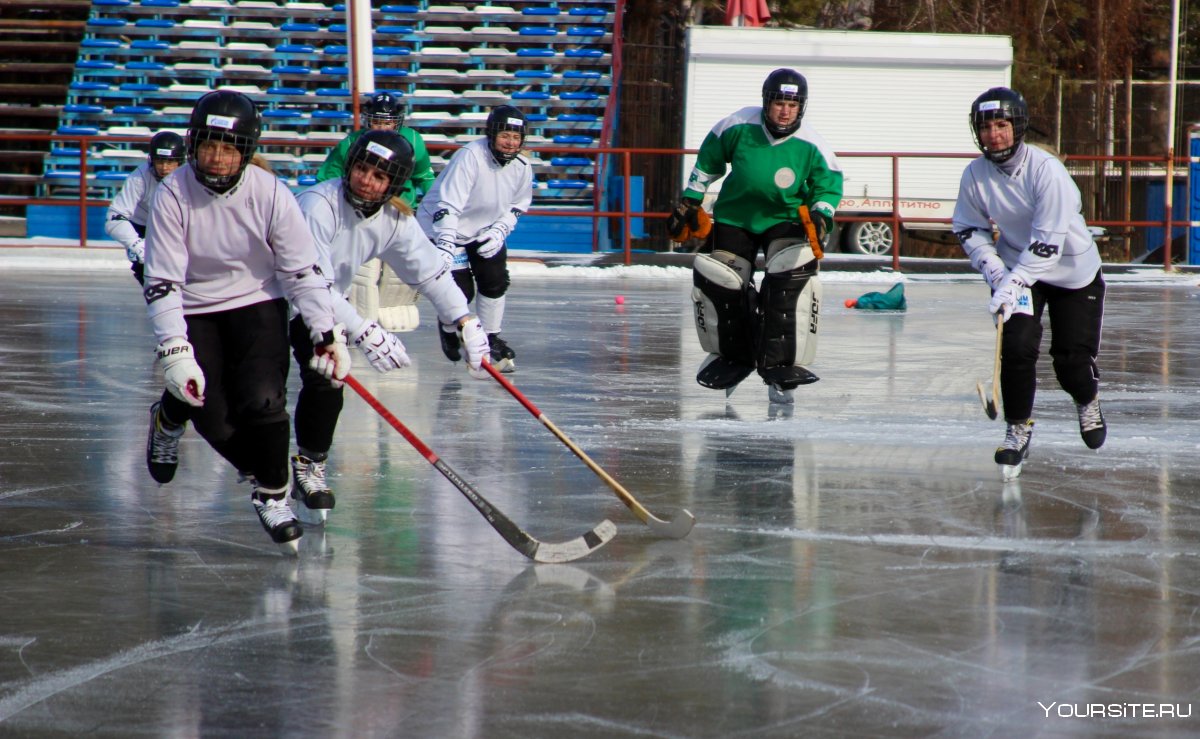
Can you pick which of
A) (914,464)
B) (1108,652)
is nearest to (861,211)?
(914,464)

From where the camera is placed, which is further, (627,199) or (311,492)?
(627,199)

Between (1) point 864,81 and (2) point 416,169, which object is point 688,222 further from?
(1) point 864,81

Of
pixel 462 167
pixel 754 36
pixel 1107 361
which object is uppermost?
pixel 754 36

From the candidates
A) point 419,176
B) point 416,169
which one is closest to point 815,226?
point 416,169

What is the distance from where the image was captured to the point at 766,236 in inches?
311

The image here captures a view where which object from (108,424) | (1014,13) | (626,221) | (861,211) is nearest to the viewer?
(108,424)

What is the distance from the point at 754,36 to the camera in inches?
766

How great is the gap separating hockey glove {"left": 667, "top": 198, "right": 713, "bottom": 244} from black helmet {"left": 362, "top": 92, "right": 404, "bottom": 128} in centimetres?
205

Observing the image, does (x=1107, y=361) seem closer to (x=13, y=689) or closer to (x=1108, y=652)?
(x=1108, y=652)

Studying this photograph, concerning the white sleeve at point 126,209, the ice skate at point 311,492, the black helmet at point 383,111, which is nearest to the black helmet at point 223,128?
the ice skate at point 311,492

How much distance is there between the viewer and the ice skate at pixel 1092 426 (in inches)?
240

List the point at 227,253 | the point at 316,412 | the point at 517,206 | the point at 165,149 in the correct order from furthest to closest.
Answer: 1. the point at 165,149
2. the point at 517,206
3. the point at 316,412
4. the point at 227,253

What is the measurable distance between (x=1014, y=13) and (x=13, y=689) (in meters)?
26.3

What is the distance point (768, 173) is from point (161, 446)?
3.82 metres
